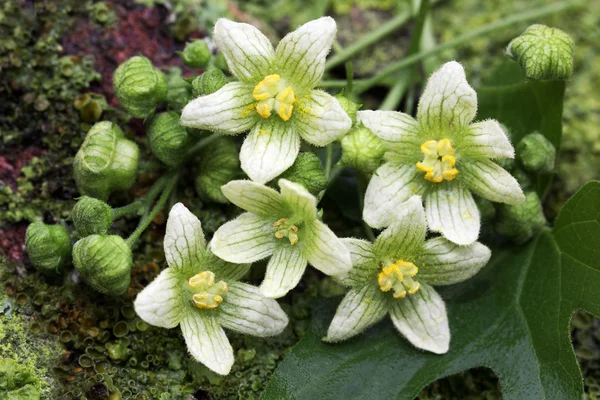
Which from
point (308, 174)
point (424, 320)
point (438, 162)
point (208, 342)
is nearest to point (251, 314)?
point (208, 342)

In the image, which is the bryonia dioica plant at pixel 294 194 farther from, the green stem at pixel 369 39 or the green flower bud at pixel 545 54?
the green stem at pixel 369 39

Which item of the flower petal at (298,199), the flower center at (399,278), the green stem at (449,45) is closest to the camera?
the flower petal at (298,199)

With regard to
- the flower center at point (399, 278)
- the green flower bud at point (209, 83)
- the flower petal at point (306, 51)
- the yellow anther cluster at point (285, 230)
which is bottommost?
the flower center at point (399, 278)

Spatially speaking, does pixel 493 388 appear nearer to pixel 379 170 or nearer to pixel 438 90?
pixel 379 170

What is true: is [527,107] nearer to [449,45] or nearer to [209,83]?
[449,45]

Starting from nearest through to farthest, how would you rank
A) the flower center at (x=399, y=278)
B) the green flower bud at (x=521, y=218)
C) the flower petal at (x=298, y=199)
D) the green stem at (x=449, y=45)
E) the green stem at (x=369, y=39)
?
the flower petal at (x=298, y=199) → the flower center at (x=399, y=278) → the green flower bud at (x=521, y=218) → the green stem at (x=449, y=45) → the green stem at (x=369, y=39)

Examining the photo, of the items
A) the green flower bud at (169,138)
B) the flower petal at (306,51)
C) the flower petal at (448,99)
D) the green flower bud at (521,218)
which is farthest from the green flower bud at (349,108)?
the green flower bud at (521,218)

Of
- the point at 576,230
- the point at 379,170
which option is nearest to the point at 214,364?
the point at 379,170
